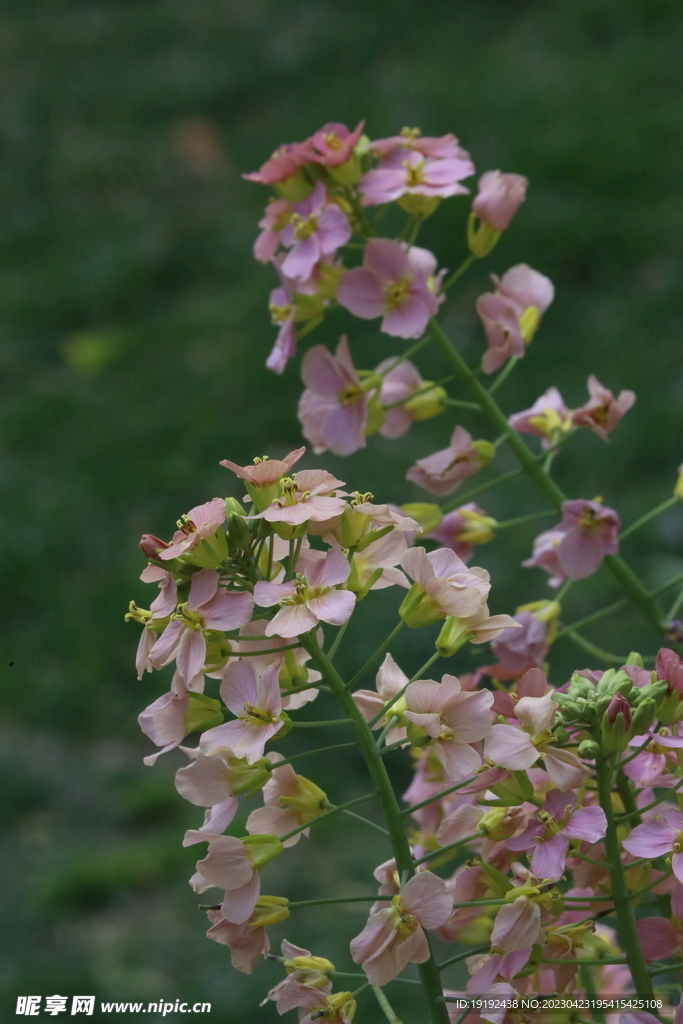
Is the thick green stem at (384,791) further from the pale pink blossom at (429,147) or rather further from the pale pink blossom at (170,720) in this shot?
the pale pink blossom at (429,147)

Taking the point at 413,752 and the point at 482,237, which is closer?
the point at 413,752

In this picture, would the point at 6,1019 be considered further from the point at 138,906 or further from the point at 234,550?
the point at 234,550

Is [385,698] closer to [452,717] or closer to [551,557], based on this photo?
[452,717]

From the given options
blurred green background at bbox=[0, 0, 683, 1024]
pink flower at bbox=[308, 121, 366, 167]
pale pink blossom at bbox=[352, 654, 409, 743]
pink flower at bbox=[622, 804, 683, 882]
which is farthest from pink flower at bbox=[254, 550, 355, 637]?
blurred green background at bbox=[0, 0, 683, 1024]

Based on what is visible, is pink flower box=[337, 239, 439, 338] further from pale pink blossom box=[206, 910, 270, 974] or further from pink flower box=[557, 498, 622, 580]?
pale pink blossom box=[206, 910, 270, 974]

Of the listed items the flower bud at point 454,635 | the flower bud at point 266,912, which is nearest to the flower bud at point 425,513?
the flower bud at point 454,635

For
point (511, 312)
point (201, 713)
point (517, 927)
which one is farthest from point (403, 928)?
point (511, 312)
